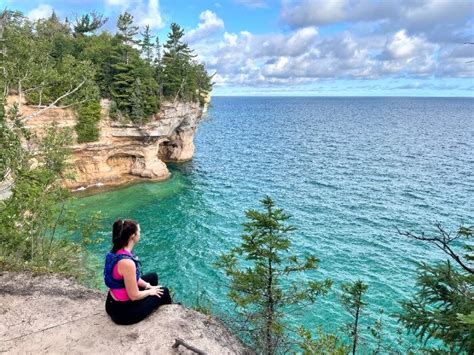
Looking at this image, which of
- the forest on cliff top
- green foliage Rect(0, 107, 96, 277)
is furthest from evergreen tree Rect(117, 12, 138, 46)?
green foliage Rect(0, 107, 96, 277)

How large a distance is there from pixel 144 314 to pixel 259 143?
66557mm

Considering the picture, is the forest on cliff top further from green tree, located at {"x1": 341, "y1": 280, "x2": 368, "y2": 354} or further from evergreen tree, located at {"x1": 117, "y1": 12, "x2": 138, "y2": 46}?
green tree, located at {"x1": 341, "y1": 280, "x2": 368, "y2": 354}

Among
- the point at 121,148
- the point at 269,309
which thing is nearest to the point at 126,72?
the point at 121,148

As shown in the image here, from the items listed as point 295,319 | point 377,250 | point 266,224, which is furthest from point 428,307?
point 266,224

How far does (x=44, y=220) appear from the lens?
1473 centimetres

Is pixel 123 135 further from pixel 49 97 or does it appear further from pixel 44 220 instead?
pixel 44 220

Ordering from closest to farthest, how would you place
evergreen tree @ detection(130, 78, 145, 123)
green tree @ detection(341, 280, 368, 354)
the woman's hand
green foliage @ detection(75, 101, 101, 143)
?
1. the woman's hand
2. green tree @ detection(341, 280, 368, 354)
3. green foliage @ detection(75, 101, 101, 143)
4. evergreen tree @ detection(130, 78, 145, 123)

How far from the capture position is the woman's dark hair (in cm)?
665

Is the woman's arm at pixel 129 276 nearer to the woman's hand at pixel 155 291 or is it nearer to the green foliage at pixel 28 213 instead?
the woman's hand at pixel 155 291

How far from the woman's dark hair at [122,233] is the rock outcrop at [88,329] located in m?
1.82

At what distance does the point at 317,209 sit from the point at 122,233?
28246mm

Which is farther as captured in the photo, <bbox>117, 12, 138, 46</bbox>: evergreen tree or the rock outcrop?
<bbox>117, 12, 138, 46</bbox>: evergreen tree

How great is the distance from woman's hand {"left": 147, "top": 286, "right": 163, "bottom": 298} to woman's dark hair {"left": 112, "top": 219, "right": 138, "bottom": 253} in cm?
118

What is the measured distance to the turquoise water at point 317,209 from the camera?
22656mm
